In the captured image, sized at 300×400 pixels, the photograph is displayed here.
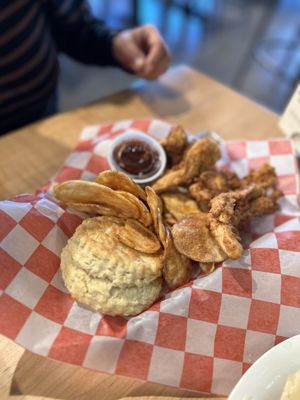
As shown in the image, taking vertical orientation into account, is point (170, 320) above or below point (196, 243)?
below

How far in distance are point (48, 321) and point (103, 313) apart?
14 cm

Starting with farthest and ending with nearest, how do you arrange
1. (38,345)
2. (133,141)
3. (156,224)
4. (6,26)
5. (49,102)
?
(49,102), (6,26), (133,141), (156,224), (38,345)

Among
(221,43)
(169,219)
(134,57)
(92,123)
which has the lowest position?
(221,43)

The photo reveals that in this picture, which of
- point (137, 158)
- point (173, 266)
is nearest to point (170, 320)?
point (173, 266)

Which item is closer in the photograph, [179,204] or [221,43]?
[179,204]

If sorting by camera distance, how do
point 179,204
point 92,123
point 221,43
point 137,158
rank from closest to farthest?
point 179,204, point 137,158, point 92,123, point 221,43

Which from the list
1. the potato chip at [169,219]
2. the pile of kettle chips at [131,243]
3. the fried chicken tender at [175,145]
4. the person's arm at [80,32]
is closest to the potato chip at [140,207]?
the pile of kettle chips at [131,243]

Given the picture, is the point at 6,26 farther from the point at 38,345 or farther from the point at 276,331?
the point at 276,331

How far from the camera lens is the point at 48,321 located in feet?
3.37

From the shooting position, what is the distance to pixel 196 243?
1.07 meters

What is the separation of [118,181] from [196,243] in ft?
0.91

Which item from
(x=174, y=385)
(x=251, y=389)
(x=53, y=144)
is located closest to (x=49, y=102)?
(x=53, y=144)

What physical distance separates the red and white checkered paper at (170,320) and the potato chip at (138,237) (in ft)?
0.47

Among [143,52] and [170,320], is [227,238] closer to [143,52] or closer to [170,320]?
[170,320]
